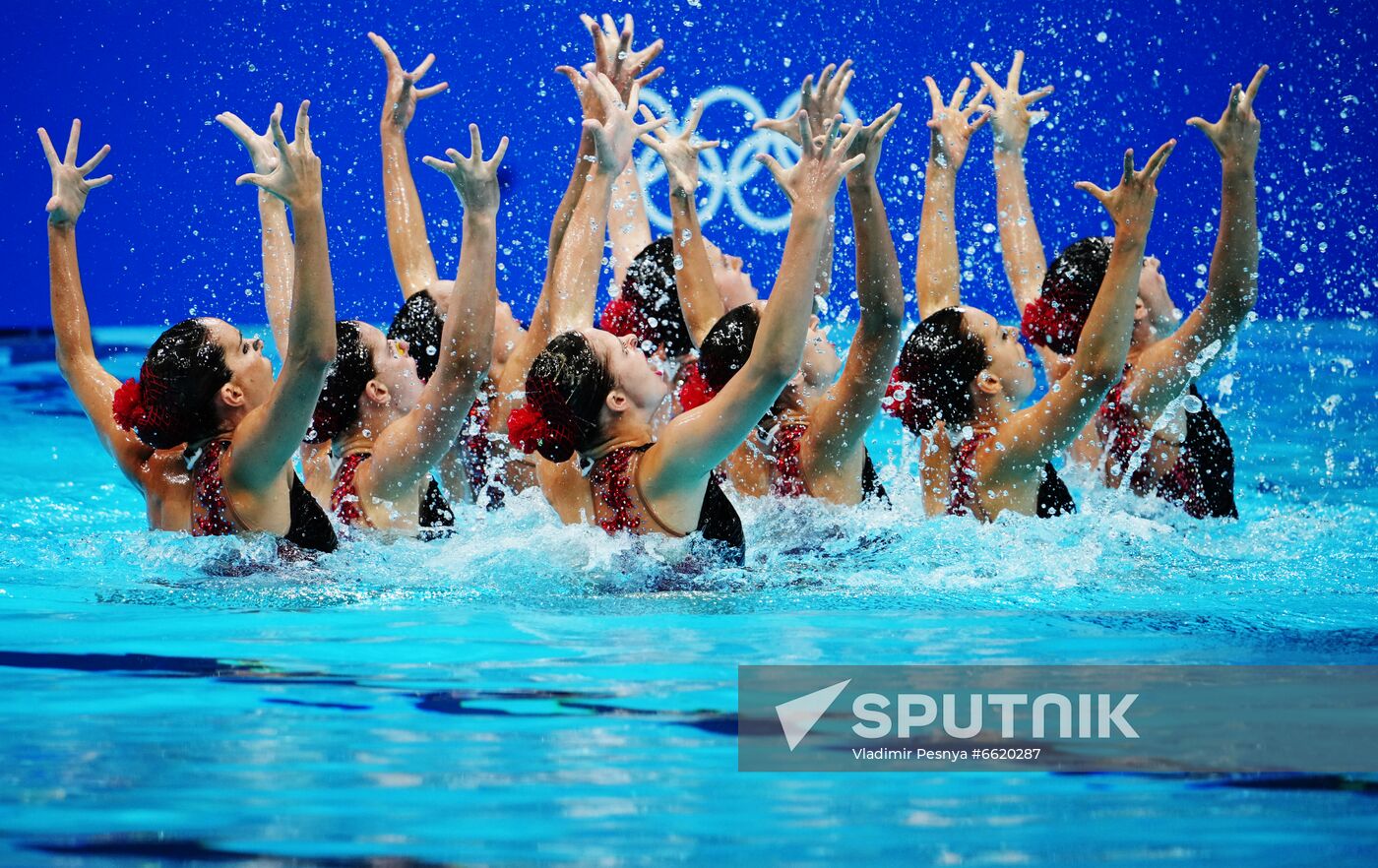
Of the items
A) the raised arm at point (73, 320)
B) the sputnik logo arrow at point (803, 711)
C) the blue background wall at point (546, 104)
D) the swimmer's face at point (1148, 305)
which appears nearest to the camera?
the sputnik logo arrow at point (803, 711)

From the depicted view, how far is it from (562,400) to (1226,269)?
76.1 inches

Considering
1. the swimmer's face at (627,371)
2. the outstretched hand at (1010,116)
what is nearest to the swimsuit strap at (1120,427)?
the outstretched hand at (1010,116)

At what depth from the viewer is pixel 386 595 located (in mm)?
4234

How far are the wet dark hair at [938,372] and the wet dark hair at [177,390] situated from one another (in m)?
1.94

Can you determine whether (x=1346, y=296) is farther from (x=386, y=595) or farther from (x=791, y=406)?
(x=386, y=595)

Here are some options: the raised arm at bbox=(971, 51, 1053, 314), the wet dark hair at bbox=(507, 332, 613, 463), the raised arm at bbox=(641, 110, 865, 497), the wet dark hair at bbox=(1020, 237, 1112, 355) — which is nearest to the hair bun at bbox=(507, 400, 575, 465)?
the wet dark hair at bbox=(507, 332, 613, 463)

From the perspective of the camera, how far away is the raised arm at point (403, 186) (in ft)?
17.8

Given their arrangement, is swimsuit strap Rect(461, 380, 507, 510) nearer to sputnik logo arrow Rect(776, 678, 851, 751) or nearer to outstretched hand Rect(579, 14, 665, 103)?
outstretched hand Rect(579, 14, 665, 103)

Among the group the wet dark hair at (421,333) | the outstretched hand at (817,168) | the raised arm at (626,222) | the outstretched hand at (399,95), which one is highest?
the outstretched hand at (399,95)

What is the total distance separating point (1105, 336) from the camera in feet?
13.5

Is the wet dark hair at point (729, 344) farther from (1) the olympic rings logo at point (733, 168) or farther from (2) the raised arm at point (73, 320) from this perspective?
(1) the olympic rings logo at point (733, 168)

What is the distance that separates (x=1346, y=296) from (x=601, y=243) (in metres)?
6.82

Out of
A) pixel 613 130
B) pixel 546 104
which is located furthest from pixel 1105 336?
pixel 546 104

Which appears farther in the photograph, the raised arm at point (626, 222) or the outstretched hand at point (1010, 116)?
the raised arm at point (626, 222)
